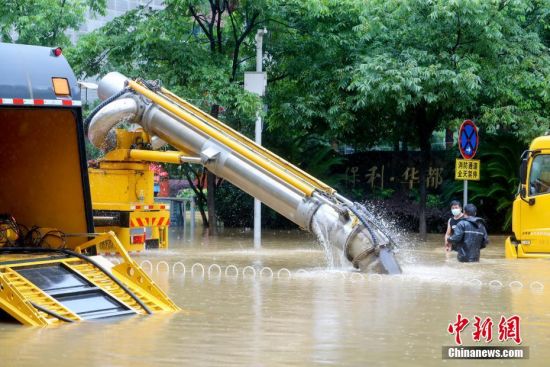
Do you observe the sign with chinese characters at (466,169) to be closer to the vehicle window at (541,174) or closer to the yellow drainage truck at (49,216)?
the vehicle window at (541,174)

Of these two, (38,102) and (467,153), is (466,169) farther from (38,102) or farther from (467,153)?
(38,102)

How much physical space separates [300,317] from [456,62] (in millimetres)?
14308

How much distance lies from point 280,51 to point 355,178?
6147 millimetres

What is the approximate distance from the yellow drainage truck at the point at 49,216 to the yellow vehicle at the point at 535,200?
9.87 meters

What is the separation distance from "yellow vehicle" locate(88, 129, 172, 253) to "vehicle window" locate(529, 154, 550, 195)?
7004mm

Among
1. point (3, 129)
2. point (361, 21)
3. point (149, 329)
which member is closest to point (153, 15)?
point (361, 21)

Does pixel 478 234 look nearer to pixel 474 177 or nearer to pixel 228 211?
pixel 474 177

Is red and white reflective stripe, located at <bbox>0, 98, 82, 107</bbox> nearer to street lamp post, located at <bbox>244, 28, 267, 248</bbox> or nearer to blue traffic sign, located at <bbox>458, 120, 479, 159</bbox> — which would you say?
blue traffic sign, located at <bbox>458, 120, 479, 159</bbox>

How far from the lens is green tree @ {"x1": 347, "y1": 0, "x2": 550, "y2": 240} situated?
2455cm

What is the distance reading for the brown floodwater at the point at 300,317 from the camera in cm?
948

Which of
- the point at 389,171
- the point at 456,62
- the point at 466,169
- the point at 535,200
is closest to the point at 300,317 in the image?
the point at 535,200

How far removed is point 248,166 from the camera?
19.0 meters

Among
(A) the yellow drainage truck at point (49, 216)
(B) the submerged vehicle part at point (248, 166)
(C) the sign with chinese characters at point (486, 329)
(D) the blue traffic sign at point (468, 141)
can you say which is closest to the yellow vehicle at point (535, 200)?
(D) the blue traffic sign at point (468, 141)

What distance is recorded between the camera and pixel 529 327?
38.0 ft
